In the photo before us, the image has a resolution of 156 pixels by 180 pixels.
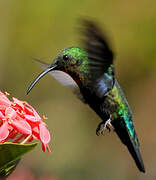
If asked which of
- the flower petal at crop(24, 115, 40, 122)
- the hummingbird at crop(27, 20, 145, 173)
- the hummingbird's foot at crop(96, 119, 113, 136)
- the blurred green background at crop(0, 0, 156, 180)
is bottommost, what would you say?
the blurred green background at crop(0, 0, 156, 180)

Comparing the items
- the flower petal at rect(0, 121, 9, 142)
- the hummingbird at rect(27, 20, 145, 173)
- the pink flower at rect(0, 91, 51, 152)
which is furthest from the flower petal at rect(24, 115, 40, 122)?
the hummingbird at rect(27, 20, 145, 173)

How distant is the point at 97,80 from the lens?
3.28 metres

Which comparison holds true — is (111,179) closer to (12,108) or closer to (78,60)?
(78,60)

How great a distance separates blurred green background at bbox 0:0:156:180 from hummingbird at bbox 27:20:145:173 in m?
3.67

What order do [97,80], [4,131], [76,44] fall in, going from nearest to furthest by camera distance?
1. [4,131]
2. [97,80]
3. [76,44]

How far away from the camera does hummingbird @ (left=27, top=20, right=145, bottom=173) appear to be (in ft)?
9.62

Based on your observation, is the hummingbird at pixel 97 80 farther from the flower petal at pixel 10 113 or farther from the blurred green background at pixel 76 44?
the blurred green background at pixel 76 44

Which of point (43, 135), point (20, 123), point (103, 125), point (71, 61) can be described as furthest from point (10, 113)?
point (103, 125)

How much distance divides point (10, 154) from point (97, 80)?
1247 mm

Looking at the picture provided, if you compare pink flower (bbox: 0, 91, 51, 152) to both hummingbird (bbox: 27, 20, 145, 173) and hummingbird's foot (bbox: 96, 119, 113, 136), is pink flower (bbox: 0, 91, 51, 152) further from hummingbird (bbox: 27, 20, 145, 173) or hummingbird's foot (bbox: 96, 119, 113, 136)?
hummingbird's foot (bbox: 96, 119, 113, 136)

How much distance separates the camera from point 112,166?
276 inches

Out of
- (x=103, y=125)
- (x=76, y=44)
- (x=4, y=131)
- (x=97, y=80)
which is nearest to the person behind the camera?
(x=4, y=131)

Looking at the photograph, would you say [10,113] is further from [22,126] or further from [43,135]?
[43,135]

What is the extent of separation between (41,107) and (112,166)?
1488 millimetres
